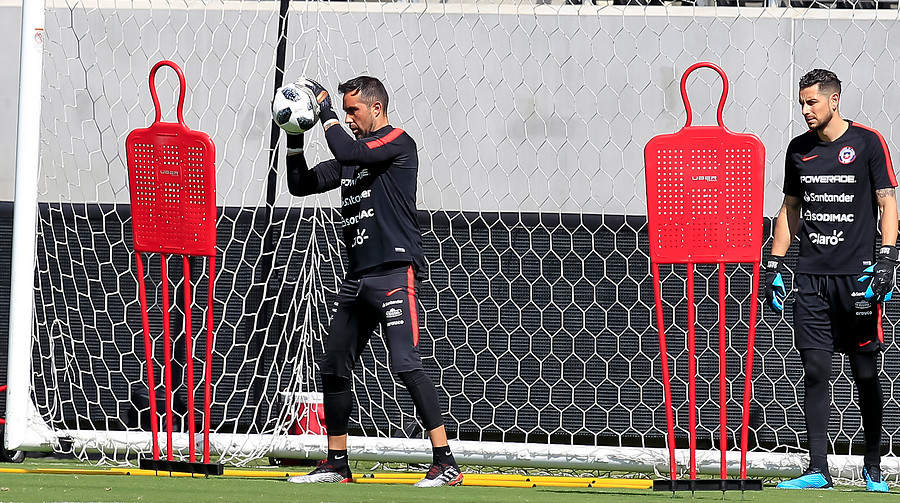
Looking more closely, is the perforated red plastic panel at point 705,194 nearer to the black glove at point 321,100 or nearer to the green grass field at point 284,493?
the green grass field at point 284,493

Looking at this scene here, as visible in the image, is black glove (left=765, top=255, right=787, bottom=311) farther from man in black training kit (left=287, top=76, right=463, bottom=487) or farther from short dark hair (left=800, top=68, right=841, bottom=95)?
man in black training kit (left=287, top=76, right=463, bottom=487)

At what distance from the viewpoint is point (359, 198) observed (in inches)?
156

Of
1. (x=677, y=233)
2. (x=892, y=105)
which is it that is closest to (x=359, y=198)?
(x=677, y=233)

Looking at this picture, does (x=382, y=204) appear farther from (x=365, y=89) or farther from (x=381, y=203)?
(x=365, y=89)

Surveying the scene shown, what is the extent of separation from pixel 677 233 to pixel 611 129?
5.46 feet

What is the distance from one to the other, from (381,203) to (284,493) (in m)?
0.99

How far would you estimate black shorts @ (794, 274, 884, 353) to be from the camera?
13.4 ft

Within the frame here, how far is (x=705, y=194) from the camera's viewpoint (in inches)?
138

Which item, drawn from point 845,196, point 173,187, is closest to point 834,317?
point 845,196

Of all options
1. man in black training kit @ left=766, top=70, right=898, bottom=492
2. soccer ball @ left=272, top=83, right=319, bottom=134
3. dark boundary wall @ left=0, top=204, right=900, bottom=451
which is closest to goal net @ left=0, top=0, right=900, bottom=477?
dark boundary wall @ left=0, top=204, right=900, bottom=451

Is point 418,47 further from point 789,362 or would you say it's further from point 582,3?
point 789,362

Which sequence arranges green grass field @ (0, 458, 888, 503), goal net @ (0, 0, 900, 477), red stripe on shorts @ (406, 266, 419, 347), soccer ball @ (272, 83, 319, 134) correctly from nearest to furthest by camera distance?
1. green grass field @ (0, 458, 888, 503)
2. soccer ball @ (272, 83, 319, 134)
3. red stripe on shorts @ (406, 266, 419, 347)
4. goal net @ (0, 0, 900, 477)

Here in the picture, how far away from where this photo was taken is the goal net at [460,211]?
5070 mm

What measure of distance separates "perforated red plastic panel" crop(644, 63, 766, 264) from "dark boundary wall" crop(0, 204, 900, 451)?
1.56 meters
